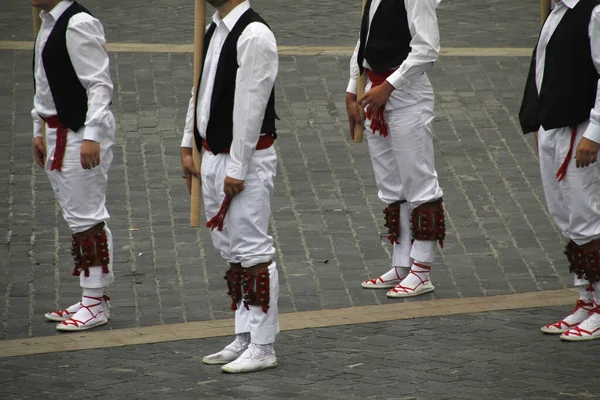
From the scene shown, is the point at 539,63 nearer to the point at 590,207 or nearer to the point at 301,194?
the point at 590,207

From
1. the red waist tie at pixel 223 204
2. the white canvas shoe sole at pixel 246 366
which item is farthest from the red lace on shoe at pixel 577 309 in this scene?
the red waist tie at pixel 223 204

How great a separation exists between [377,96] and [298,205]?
89.6 inches

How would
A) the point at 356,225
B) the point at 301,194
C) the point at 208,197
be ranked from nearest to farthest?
the point at 208,197 → the point at 356,225 → the point at 301,194

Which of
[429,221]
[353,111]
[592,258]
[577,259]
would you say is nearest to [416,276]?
[429,221]

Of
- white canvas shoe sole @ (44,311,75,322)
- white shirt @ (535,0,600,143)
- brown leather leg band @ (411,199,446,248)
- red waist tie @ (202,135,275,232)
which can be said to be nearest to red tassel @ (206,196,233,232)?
red waist tie @ (202,135,275,232)

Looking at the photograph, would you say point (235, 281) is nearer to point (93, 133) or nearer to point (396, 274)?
point (93, 133)

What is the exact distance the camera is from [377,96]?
24.7 ft

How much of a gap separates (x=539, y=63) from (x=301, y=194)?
339cm

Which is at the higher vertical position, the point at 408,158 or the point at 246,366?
the point at 408,158

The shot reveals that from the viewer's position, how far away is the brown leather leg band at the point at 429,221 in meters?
7.82

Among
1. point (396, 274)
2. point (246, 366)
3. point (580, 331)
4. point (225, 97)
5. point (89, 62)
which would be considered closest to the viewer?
point (225, 97)

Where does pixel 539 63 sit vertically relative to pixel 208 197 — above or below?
above

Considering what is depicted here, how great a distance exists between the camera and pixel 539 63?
683 cm

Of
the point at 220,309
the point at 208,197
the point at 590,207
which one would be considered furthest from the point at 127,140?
the point at 590,207
